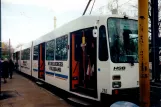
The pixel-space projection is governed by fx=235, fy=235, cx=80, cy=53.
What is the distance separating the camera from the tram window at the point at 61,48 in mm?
9940

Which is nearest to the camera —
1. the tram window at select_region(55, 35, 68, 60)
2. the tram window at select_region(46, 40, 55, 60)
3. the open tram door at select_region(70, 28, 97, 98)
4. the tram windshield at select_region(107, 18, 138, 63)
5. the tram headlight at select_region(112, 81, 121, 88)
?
the tram headlight at select_region(112, 81, 121, 88)

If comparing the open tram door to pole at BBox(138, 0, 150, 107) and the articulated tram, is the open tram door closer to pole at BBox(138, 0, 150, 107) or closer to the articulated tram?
the articulated tram

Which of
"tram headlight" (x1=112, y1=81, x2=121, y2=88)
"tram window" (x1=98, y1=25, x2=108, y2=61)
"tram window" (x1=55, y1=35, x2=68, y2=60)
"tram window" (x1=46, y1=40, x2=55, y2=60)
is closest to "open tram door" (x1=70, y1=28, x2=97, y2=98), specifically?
"tram window" (x1=98, y1=25, x2=108, y2=61)

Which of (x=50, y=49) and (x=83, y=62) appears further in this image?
(x=50, y=49)

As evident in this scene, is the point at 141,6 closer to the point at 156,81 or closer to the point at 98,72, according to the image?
the point at 98,72

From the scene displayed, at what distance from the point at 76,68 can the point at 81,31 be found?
1.58 m

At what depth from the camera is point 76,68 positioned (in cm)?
943

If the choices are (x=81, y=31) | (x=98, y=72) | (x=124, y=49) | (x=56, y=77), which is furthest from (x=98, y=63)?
(x=56, y=77)

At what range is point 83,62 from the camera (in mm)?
9117

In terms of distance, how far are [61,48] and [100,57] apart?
342 cm

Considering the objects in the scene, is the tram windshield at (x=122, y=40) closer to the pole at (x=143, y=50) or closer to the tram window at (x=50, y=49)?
the pole at (x=143, y=50)

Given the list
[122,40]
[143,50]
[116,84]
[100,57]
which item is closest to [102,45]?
[100,57]

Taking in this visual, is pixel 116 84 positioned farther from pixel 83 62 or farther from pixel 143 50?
pixel 83 62

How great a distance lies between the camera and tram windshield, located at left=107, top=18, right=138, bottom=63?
7202 millimetres
